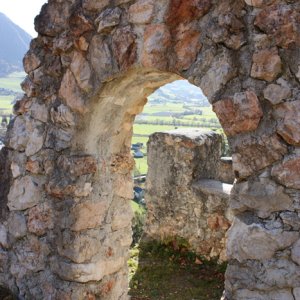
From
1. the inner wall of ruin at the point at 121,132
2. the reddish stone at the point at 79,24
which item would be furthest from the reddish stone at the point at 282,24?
the reddish stone at the point at 79,24

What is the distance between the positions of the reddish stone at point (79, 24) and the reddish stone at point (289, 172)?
1.55 meters

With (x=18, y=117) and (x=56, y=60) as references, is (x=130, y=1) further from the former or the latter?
(x=18, y=117)

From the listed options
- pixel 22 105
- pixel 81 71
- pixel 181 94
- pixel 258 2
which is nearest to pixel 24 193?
pixel 22 105

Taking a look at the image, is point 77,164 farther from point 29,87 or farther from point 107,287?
point 107,287

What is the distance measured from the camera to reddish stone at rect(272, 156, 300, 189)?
6.98 feet

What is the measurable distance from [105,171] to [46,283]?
3.11 feet

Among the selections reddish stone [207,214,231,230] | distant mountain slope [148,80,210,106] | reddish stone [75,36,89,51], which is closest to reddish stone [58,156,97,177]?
reddish stone [75,36,89,51]

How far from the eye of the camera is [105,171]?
135 inches

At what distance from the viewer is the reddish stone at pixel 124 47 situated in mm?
2695

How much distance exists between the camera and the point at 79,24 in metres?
2.98

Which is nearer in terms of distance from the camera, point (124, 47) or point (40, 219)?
point (124, 47)

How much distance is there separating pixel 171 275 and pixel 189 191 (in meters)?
1.18

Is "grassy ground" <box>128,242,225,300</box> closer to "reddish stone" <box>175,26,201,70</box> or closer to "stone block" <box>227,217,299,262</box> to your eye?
"stone block" <box>227,217,299,262</box>

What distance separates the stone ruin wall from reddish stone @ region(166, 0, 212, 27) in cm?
351
